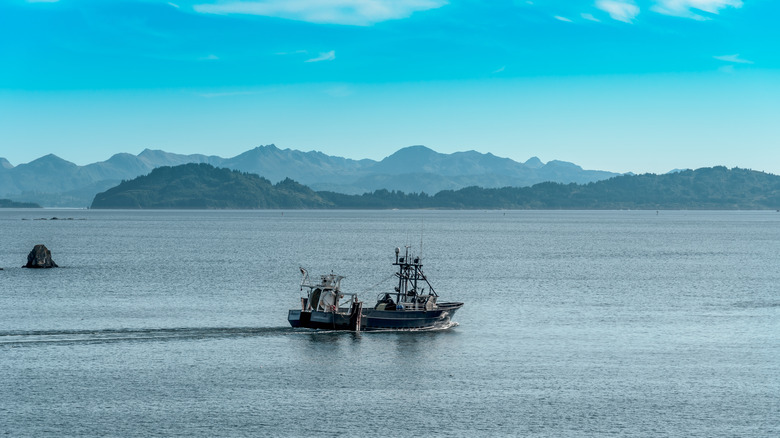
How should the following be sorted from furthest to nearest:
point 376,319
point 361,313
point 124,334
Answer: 1. point 376,319
2. point 361,313
3. point 124,334

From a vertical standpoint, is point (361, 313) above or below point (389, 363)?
above

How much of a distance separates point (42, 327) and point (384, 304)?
2876cm

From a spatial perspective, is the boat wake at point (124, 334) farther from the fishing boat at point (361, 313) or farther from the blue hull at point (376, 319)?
the fishing boat at point (361, 313)

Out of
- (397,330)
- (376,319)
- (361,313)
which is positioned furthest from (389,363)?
(397,330)

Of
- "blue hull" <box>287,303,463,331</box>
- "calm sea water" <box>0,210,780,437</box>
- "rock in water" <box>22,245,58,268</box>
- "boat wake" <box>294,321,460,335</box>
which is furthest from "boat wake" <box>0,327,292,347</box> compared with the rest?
"rock in water" <box>22,245,58,268</box>

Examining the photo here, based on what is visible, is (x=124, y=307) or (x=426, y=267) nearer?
(x=124, y=307)

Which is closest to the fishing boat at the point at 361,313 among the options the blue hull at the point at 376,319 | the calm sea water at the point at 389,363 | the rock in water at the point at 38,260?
the blue hull at the point at 376,319

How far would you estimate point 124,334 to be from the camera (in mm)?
67875

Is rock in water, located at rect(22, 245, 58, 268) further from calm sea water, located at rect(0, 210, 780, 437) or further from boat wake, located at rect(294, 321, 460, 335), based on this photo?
boat wake, located at rect(294, 321, 460, 335)

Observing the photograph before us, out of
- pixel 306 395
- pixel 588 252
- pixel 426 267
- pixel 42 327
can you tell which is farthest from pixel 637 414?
pixel 588 252

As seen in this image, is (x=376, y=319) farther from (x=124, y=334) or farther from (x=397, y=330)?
(x=124, y=334)

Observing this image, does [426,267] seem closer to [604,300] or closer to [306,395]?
[604,300]

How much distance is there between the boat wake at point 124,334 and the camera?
212ft

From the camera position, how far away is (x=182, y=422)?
44062mm
